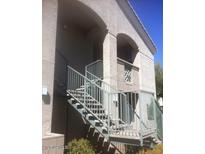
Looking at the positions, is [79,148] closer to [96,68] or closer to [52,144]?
[52,144]

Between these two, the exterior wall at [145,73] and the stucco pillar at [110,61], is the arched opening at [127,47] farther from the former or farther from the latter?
the stucco pillar at [110,61]

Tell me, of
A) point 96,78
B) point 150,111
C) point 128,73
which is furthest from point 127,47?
point 150,111

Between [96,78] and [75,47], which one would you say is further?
[75,47]

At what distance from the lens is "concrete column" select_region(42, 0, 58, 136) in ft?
10.3

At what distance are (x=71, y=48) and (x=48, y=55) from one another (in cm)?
248

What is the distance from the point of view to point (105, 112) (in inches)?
177

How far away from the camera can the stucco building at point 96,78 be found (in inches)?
133

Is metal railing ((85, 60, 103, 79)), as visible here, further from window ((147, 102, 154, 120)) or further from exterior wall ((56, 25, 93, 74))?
window ((147, 102, 154, 120))

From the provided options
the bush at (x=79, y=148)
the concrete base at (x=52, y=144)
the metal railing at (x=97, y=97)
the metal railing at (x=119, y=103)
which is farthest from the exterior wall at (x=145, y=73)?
the concrete base at (x=52, y=144)

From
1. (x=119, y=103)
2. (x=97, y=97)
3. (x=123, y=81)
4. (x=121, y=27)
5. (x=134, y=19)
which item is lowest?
(x=119, y=103)
